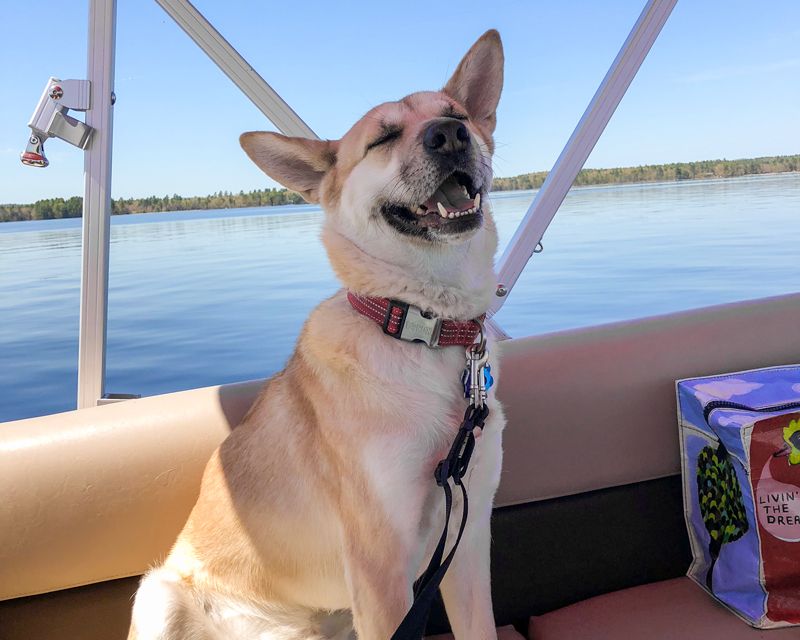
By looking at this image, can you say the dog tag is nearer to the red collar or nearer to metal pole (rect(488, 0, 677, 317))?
the red collar

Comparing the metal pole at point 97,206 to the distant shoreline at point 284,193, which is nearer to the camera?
the metal pole at point 97,206

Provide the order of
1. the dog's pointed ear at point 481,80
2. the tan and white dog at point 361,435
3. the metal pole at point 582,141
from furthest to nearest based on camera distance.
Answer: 1. the metal pole at point 582,141
2. the dog's pointed ear at point 481,80
3. the tan and white dog at point 361,435

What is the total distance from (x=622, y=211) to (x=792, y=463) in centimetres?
355

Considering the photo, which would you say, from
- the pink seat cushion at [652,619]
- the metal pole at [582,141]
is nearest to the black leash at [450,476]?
the pink seat cushion at [652,619]

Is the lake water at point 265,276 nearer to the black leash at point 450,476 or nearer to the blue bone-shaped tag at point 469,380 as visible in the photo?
the blue bone-shaped tag at point 469,380

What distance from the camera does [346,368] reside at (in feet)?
4.02

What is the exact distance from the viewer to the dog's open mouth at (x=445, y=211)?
46.8 inches

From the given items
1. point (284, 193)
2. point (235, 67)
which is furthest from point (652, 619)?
point (235, 67)

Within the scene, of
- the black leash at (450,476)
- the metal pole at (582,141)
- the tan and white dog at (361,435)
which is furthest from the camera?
the metal pole at (582,141)

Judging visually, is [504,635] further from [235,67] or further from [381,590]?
[235,67]

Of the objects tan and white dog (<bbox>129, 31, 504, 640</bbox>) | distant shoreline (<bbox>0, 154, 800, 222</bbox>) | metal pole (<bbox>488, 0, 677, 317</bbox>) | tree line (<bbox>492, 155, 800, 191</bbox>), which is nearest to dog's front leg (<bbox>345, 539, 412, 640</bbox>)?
tan and white dog (<bbox>129, 31, 504, 640</bbox>)

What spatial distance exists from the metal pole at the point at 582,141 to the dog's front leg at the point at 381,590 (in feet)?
3.70

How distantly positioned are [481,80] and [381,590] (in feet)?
3.86

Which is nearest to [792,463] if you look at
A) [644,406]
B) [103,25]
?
[644,406]
